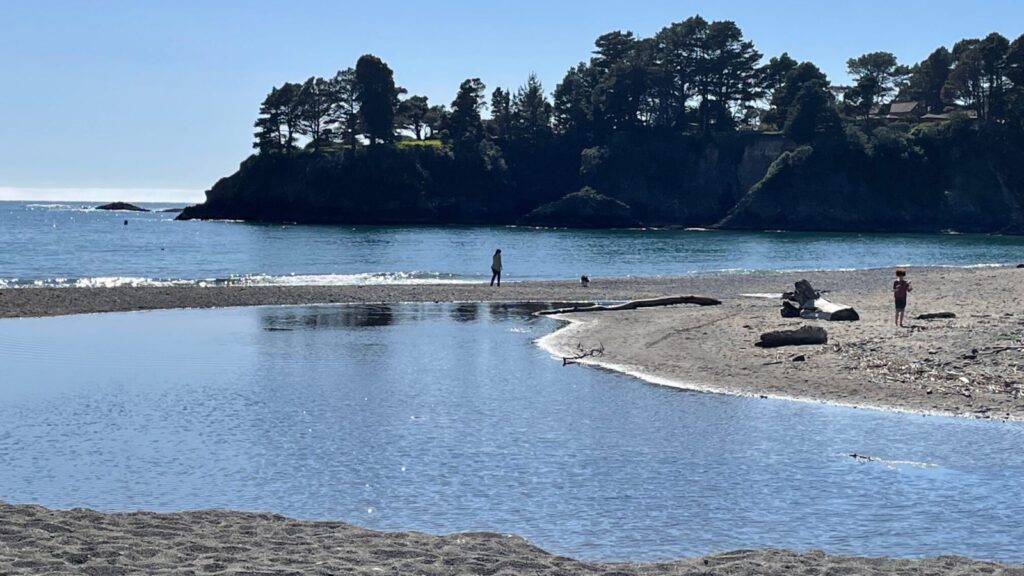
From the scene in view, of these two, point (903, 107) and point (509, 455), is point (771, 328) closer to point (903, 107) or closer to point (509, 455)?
point (509, 455)

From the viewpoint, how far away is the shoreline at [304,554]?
9.83 metres

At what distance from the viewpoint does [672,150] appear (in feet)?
511

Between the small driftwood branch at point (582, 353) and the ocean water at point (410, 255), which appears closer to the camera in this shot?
the small driftwood branch at point (582, 353)

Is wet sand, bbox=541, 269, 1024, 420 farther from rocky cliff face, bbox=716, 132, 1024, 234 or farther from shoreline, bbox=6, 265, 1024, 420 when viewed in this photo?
rocky cliff face, bbox=716, 132, 1024, 234

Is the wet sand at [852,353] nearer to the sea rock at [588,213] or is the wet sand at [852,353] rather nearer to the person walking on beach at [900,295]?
the person walking on beach at [900,295]

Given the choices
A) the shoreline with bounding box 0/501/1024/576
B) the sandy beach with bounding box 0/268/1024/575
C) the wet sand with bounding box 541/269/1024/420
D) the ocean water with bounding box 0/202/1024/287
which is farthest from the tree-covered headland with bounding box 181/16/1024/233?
the shoreline with bounding box 0/501/1024/576

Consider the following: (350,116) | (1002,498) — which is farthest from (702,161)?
(1002,498)

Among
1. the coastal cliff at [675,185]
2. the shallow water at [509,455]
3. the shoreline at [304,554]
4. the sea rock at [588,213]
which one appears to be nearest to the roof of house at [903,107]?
the coastal cliff at [675,185]

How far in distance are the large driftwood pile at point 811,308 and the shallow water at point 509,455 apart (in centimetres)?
860

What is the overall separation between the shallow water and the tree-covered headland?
12594 cm

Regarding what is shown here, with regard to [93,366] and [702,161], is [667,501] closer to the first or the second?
[93,366]

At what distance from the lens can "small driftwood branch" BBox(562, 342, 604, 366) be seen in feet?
85.7

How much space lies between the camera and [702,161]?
15375 centimetres

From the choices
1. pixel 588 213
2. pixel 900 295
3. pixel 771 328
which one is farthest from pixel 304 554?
pixel 588 213
